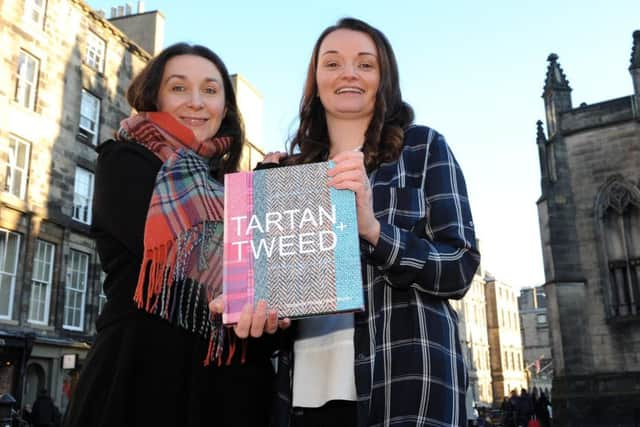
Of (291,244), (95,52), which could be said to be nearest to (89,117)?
(95,52)

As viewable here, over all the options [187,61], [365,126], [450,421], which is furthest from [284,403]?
[187,61]

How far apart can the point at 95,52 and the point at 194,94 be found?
23.8 meters

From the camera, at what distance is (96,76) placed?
79.3 ft

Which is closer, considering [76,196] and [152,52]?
[76,196]

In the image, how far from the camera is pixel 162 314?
7.14ft

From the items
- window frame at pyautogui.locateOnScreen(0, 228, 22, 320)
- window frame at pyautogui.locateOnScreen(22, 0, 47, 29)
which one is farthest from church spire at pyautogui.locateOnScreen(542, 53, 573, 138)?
window frame at pyautogui.locateOnScreen(0, 228, 22, 320)

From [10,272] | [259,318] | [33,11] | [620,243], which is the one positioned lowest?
[259,318]

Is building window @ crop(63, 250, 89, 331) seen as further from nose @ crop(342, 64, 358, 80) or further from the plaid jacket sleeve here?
the plaid jacket sleeve

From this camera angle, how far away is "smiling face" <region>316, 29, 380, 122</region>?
8.18 ft

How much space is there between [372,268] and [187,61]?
4.96 feet

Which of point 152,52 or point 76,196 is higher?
point 152,52

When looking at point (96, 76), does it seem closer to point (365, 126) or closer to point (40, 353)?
point (40, 353)

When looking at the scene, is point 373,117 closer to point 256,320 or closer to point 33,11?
point 256,320

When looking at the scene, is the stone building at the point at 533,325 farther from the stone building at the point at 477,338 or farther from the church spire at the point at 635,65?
the church spire at the point at 635,65
